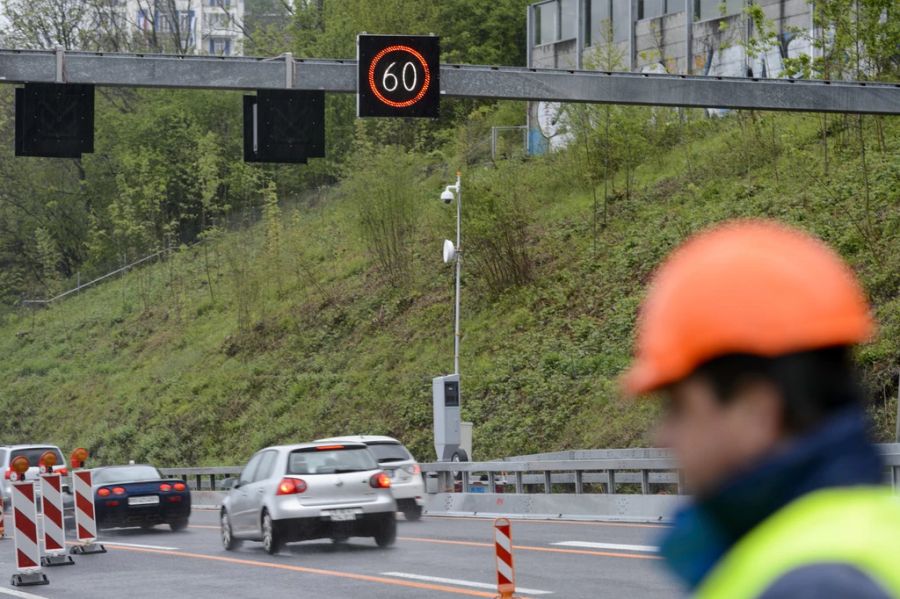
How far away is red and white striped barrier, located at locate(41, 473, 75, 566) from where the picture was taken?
18734mm

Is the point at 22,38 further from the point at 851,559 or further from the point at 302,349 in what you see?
the point at 851,559

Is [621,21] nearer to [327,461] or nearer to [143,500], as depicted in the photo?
[143,500]

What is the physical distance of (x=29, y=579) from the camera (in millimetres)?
17109

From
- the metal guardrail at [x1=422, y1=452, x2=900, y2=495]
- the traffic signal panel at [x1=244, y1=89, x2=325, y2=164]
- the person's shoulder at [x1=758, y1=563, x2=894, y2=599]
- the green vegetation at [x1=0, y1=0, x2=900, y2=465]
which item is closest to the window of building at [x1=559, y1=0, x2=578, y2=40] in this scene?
the green vegetation at [x1=0, y1=0, x2=900, y2=465]

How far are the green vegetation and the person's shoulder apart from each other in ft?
82.6

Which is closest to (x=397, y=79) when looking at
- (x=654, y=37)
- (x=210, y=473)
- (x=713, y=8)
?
(x=210, y=473)

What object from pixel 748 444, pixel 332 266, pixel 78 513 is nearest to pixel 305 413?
pixel 332 266

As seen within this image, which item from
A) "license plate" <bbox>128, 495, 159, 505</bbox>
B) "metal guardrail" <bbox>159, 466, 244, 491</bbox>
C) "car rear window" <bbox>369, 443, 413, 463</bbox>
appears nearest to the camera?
"car rear window" <bbox>369, 443, 413, 463</bbox>

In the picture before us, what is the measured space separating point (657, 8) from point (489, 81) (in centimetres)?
3802

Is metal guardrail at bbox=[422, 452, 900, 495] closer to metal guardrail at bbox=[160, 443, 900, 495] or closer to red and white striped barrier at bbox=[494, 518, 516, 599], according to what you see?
metal guardrail at bbox=[160, 443, 900, 495]

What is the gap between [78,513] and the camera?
21.0m

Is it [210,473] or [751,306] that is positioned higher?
[751,306]

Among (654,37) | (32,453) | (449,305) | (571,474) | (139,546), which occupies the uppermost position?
(654,37)

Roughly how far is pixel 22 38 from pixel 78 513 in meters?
58.4
